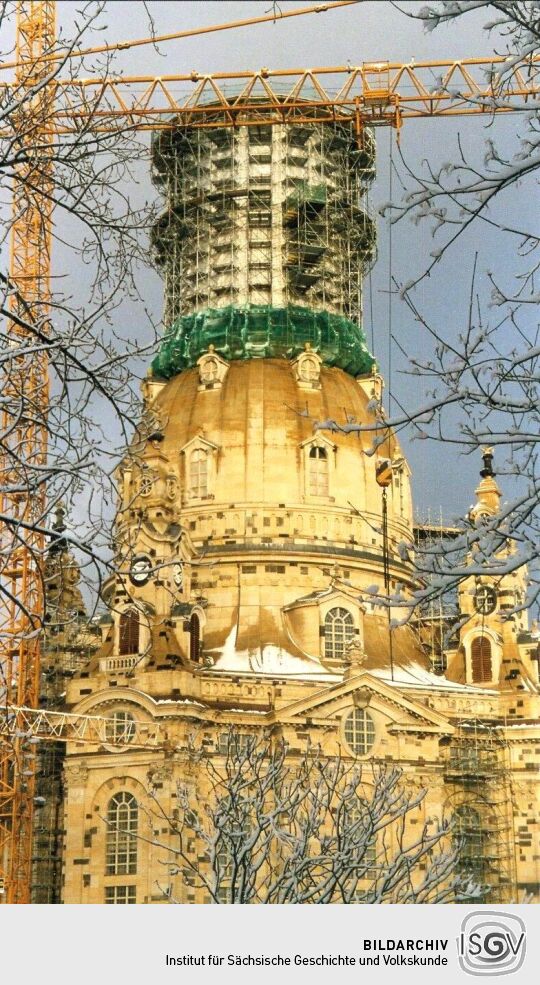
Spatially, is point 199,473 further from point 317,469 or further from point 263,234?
point 263,234

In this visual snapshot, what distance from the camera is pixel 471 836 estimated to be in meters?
71.5

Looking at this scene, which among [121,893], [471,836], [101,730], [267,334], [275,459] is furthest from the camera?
[267,334]

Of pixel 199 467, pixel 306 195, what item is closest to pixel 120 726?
pixel 199 467

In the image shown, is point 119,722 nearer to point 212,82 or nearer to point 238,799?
point 212,82

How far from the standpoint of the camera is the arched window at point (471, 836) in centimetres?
7056

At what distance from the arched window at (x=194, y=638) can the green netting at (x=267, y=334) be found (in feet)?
42.6

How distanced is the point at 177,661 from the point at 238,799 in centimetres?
3278

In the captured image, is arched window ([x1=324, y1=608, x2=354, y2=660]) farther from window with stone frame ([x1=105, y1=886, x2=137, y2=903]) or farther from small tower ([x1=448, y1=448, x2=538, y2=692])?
window with stone frame ([x1=105, y1=886, x2=137, y2=903])

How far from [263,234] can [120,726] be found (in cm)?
2498

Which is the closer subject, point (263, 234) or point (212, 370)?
point (212, 370)

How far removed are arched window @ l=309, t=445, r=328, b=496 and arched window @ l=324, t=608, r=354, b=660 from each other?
5352 mm

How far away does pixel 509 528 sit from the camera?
66.0 feet

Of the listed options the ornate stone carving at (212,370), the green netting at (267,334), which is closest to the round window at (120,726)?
the ornate stone carving at (212,370)

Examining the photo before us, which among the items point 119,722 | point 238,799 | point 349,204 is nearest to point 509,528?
point 238,799
